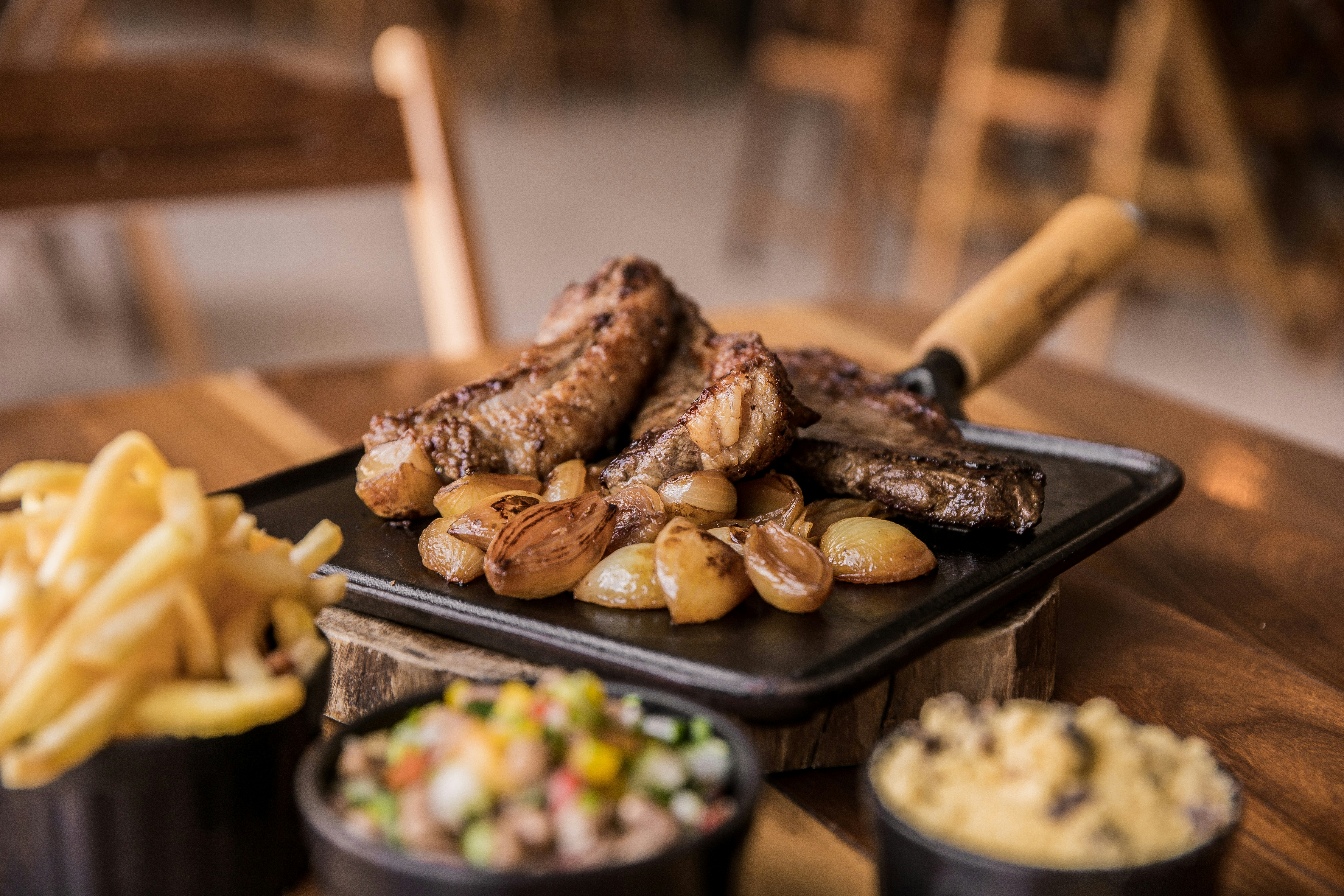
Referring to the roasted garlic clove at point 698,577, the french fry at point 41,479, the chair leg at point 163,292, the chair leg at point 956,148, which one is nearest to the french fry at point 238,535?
the french fry at point 41,479

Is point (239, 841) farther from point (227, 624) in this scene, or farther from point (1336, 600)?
point (1336, 600)

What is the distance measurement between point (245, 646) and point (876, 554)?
590 mm

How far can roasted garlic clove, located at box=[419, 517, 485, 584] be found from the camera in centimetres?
116

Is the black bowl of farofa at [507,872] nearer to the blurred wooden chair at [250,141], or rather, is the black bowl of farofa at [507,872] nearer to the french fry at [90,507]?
the french fry at [90,507]

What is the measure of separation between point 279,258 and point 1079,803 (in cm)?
716

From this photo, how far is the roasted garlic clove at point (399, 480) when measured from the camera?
1.31m

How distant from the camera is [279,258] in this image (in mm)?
7277

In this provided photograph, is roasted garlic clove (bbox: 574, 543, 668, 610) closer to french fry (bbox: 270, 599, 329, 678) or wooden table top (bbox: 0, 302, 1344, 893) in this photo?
wooden table top (bbox: 0, 302, 1344, 893)

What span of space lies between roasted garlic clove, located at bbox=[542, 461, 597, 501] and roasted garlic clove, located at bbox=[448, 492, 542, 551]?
68mm

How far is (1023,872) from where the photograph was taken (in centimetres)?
67

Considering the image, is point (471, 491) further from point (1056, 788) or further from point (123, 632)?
point (1056, 788)

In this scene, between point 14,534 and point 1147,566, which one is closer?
point 14,534

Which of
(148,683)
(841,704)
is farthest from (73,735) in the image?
(841,704)

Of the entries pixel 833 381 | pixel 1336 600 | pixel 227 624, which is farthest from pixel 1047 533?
pixel 227 624
